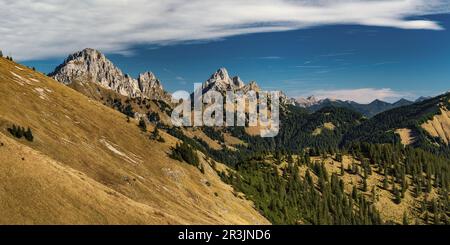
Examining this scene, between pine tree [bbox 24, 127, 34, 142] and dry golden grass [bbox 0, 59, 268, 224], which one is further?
pine tree [bbox 24, 127, 34, 142]

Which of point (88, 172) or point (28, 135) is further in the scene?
point (88, 172)

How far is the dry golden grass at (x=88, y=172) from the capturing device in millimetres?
61750

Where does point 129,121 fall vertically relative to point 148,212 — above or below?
above

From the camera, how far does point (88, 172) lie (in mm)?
95000

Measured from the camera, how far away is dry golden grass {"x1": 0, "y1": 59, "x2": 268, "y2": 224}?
203 feet

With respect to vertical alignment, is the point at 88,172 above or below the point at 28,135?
below

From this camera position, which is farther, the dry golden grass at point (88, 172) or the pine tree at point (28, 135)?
the pine tree at point (28, 135)
